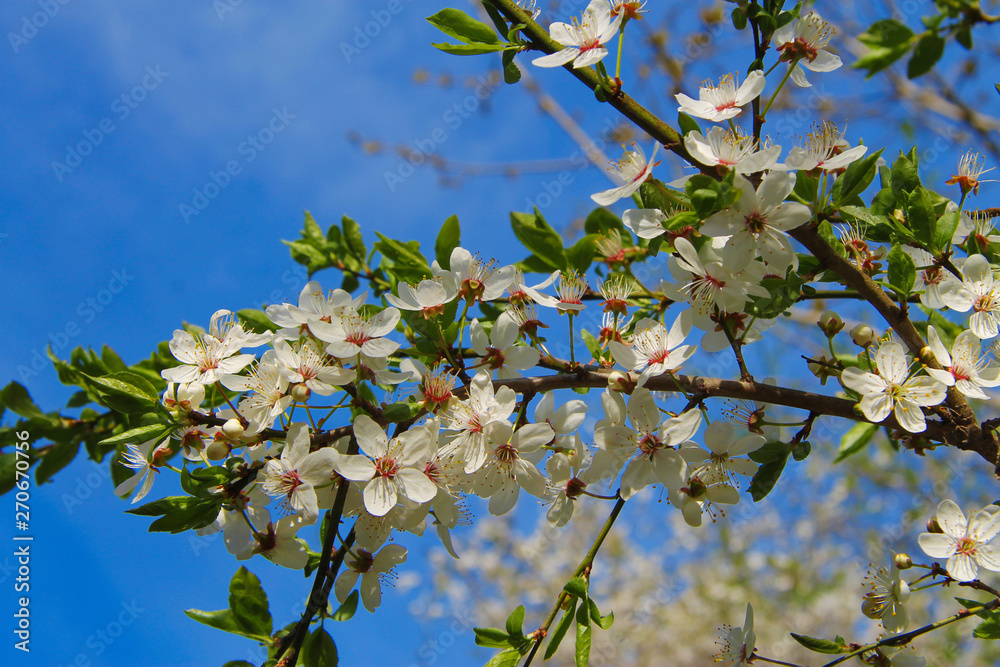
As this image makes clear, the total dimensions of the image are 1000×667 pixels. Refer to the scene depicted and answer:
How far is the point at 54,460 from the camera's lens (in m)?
1.87

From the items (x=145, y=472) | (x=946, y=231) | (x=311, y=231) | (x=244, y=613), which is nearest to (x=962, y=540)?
(x=946, y=231)

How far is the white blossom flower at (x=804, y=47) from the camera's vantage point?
4.38 feet

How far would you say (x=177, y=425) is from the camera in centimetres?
125

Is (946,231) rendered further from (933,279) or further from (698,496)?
(698,496)

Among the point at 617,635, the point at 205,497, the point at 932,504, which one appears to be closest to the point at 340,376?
the point at 205,497

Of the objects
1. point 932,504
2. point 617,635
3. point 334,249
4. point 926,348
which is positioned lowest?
point 617,635

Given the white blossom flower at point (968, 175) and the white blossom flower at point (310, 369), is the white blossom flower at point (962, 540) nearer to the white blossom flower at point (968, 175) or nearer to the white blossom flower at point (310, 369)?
the white blossom flower at point (968, 175)

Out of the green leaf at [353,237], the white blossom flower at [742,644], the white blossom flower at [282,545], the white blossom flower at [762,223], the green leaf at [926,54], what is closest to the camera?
the green leaf at [926,54]

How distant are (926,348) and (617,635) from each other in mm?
8288

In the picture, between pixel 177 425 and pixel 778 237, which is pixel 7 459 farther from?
pixel 778 237

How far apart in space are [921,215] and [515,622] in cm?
109

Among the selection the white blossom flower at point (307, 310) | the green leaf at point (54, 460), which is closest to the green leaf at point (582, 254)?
the white blossom flower at point (307, 310)

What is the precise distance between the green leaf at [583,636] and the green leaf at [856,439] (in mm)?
946

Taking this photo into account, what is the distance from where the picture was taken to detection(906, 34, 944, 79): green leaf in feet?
2.93
